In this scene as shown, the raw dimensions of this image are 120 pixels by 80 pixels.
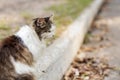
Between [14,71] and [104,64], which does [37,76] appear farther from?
[104,64]

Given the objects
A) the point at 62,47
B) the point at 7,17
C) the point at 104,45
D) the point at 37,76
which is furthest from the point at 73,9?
the point at 37,76

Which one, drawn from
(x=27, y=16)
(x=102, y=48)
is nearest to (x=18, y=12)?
(x=27, y=16)

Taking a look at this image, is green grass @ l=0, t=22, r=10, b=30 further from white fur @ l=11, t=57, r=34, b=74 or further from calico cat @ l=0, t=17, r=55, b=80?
white fur @ l=11, t=57, r=34, b=74

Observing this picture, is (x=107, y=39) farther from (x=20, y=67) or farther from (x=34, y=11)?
(x=20, y=67)

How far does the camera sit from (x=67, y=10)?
11.4 m

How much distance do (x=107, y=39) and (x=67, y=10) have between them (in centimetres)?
254

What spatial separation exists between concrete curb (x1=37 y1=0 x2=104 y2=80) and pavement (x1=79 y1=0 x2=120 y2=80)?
34 cm

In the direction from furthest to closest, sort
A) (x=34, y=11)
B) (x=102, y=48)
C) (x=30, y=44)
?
(x=34, y=11) → (x=102, y=48) → (x=30, y=44)

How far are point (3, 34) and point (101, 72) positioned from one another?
208 centimetres

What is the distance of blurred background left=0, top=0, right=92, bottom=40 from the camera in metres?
9.16

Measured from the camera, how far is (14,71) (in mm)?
4484

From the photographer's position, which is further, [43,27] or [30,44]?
[43,27]

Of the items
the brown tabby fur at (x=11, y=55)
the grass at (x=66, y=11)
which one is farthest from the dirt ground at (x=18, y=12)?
the brown tabby fur at (x=11, y=55)

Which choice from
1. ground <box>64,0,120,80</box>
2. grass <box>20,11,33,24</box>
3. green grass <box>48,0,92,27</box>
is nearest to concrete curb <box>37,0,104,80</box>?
ground <box>64,0,120,80</box>
